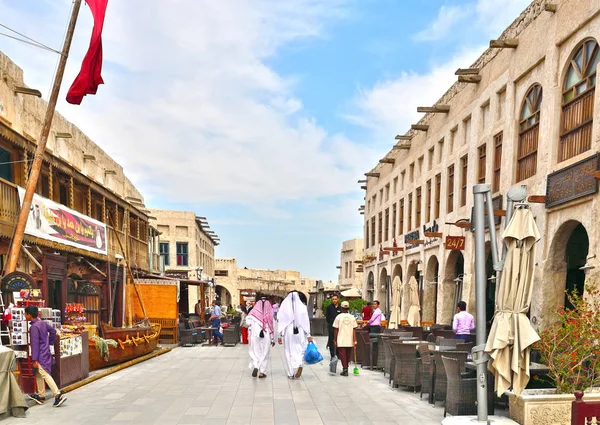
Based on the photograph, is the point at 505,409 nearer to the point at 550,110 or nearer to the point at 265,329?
the point at 265,329

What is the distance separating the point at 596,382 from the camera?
22.5 feet

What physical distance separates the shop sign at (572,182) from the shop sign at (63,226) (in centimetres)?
1104

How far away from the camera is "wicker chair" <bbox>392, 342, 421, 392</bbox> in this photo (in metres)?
9.81

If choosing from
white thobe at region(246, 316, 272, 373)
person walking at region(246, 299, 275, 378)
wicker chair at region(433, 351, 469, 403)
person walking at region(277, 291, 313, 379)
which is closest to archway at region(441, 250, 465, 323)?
person walking at region(277, 291, 313, 379)

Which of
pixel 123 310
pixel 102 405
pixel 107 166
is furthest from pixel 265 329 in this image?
pixel 107 166

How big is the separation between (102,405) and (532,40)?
12520 millimetres

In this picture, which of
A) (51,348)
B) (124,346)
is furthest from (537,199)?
(51,348)

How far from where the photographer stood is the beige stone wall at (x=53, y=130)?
1402cm

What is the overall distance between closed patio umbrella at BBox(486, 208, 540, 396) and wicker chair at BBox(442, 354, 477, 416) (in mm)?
684

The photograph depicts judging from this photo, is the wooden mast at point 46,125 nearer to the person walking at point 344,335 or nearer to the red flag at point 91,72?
the red flag at point 91,72

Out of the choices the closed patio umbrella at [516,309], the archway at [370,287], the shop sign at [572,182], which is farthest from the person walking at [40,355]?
the archway at [370,287]

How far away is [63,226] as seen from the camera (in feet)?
47.3

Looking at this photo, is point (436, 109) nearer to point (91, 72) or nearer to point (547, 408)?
point (91, 72)

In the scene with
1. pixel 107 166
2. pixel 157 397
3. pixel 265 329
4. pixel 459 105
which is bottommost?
pixel 157 397
